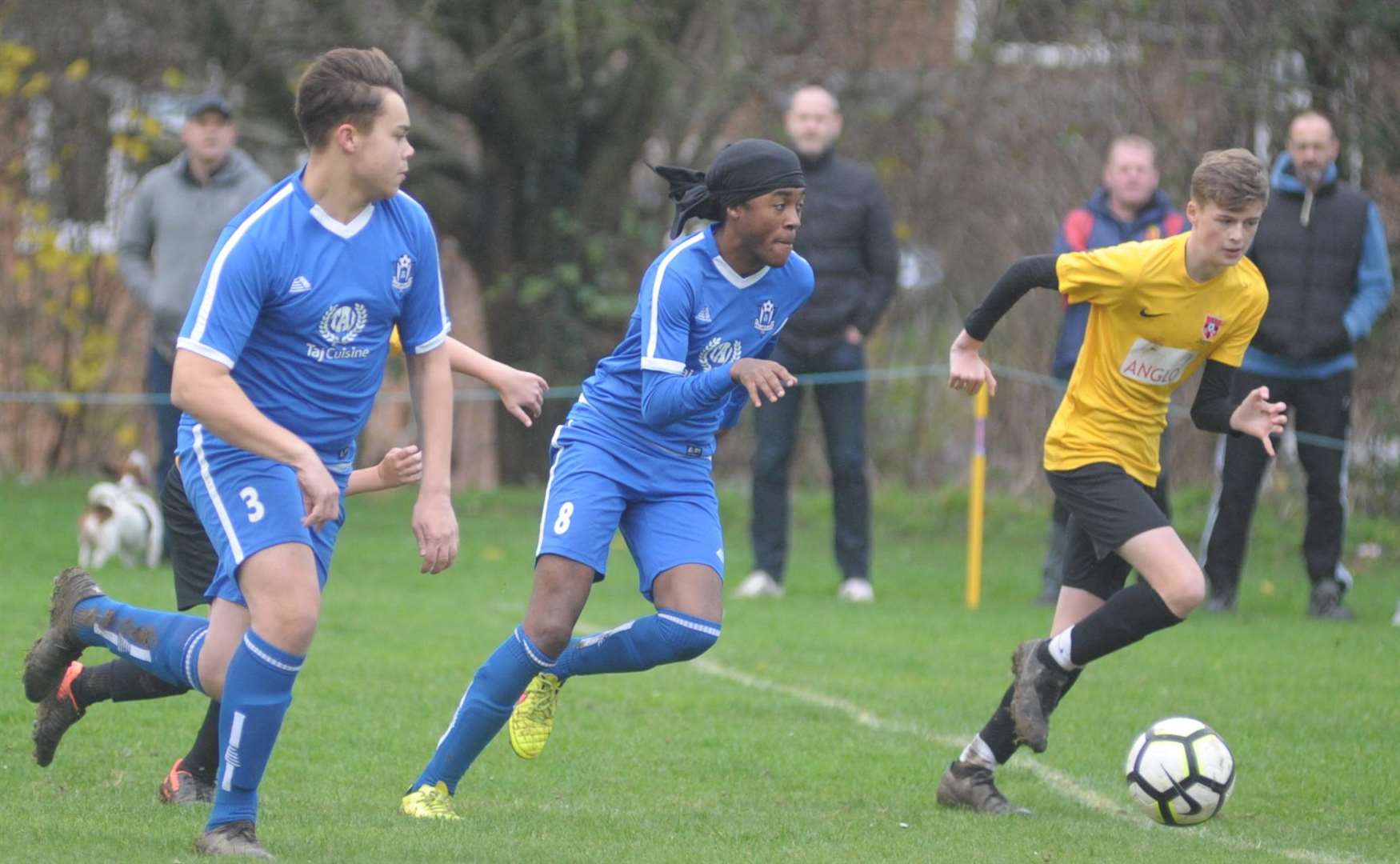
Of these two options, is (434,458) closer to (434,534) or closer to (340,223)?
(434,534)

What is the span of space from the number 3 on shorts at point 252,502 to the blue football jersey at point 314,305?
225 mm

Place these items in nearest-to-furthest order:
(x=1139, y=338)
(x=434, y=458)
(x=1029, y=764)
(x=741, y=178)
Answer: (x=434, y=458)
(x=741, y=178)
(x=1139, y=338)
(x=1029, y=764)

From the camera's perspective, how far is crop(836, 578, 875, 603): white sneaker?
10.3 m

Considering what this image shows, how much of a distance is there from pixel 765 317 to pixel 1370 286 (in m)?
5.16

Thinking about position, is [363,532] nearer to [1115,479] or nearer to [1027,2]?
[1027,2]

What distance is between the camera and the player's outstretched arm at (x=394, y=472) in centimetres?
468

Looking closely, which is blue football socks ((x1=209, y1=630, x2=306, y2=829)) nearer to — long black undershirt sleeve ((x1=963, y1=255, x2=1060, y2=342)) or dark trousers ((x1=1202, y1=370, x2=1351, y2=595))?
long black undershirt sleeve ((x1=963, y1=255, x2=1060, y2=342))

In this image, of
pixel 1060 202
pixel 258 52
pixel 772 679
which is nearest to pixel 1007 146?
pixel 1060 202

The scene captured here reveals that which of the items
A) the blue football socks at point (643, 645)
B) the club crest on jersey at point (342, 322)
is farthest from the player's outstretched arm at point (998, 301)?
the club crest on jersey at point (342, 322)

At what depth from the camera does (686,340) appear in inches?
211

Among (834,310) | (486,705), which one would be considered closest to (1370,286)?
(834,310)

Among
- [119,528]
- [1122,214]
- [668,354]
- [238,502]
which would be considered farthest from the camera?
[119,528]

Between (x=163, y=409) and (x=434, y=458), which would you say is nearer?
(x=434, y=458)

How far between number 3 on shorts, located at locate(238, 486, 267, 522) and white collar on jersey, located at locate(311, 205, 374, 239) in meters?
0.67
